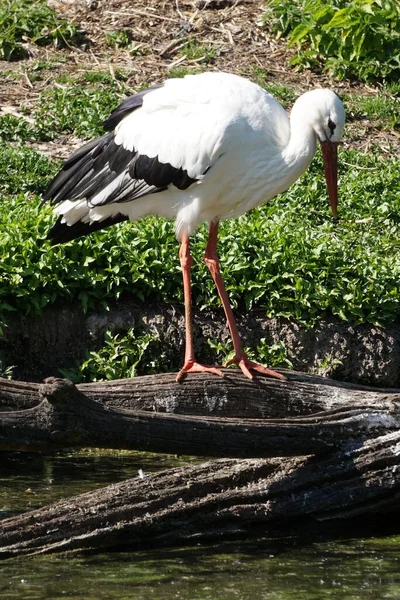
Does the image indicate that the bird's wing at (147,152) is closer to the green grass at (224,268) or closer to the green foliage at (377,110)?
the green grass at (224,268)

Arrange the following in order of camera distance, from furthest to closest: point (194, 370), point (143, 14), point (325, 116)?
1. point (143, 14)
2. point (325, 116)
3. point (194, 370)

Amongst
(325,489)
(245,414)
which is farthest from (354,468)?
(245,414)

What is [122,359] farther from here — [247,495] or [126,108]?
[247,495]

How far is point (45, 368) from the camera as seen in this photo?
701 centimetres

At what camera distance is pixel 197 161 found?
6.17 metres

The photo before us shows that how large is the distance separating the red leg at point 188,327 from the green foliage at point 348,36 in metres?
4.89

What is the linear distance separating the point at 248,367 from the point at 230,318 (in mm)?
427

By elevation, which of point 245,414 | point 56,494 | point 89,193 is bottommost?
point 56,494

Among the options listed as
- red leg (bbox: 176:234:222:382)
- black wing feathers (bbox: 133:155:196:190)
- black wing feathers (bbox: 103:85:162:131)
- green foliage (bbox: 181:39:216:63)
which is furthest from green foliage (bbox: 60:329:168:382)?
green foliage (bbox: 181:39:216:63)

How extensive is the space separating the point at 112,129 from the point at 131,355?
131 centimetres

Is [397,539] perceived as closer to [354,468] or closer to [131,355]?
[354,468]

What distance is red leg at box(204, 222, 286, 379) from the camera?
6004 mm

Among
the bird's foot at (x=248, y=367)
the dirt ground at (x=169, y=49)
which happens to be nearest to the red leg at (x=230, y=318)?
the bird's foot at (x=248, y=367)

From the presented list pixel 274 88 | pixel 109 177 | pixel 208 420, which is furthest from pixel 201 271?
pixel 274 88
